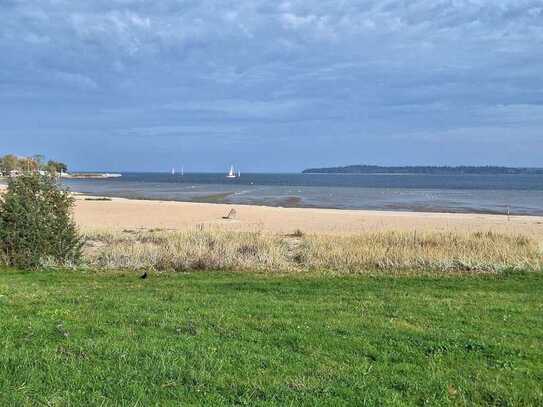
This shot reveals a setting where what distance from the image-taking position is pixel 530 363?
218 inches

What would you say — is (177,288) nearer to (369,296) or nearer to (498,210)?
(369,296)

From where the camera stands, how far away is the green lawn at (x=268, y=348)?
468cm

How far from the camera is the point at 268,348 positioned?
5.85 meters

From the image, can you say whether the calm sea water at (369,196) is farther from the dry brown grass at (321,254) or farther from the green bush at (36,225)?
the green bush at (36,225)

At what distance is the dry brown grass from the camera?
14461 millimetres

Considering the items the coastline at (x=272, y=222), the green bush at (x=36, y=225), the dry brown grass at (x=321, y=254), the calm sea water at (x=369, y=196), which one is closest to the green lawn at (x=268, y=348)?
the dry brown grass at (x=321, y=254)

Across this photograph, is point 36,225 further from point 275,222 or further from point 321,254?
point 275,222

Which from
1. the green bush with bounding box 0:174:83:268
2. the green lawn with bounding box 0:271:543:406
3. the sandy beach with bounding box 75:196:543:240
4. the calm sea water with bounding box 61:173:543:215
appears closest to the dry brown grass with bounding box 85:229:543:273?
the green bush with bounding box 0:174:83:268

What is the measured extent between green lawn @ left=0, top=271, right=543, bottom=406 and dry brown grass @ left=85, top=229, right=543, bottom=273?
478 centimetres

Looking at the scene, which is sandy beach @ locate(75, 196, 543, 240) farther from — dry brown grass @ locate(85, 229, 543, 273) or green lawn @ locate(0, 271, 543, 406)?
green lawn @ locate(0, 271, 543, 406)

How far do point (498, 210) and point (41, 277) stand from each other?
1760 inches

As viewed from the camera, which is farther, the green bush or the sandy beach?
the sandy beach

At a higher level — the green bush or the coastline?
the green bush

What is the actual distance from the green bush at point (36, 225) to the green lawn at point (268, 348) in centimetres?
504
